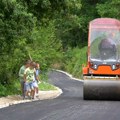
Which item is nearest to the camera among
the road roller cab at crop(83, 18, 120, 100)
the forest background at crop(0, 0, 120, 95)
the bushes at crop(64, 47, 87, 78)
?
the forest background at crop(0, 0, 120, 95)

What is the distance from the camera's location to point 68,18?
2814 centimetres

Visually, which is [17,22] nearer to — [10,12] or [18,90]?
[10,12]

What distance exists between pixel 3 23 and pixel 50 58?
10.4 metres

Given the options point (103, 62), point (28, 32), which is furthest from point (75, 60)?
point (28, 32)

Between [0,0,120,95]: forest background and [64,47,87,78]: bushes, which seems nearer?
[0,0,120,95]: forest background

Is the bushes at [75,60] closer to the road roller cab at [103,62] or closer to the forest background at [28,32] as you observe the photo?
the forest background at [28,32]

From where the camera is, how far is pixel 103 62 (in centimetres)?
2502

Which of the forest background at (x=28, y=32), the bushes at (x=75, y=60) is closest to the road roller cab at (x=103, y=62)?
the forest background at (x=28, y=32)

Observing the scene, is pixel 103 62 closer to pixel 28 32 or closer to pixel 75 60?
pixel 28 32

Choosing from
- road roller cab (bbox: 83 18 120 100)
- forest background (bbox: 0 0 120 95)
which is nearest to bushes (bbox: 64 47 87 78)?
forest background (bbox: 0 0 120 95)

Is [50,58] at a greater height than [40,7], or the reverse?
[40,7]

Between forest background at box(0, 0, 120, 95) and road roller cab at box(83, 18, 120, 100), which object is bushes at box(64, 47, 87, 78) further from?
road roller cab at box(83, 18, 120, 100)

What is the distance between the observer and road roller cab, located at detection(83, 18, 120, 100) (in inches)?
950

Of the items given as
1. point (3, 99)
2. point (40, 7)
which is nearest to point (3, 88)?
point (3, 99)
